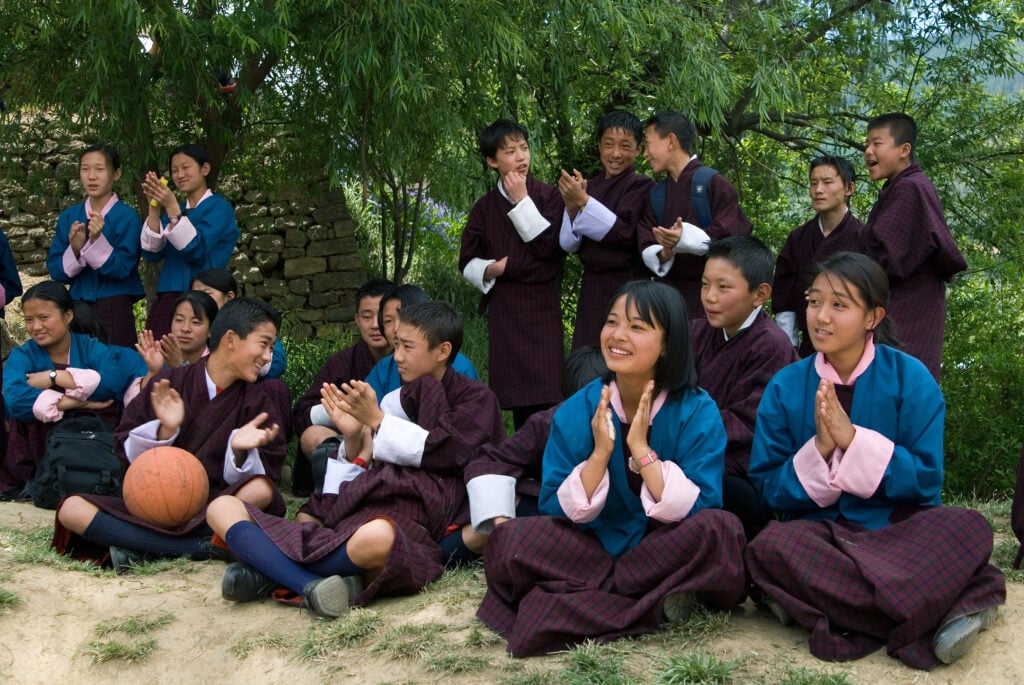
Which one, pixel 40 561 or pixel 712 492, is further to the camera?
pixel 40 561

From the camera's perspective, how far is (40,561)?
4664 mm

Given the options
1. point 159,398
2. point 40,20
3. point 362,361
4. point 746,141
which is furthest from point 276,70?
point 746,141

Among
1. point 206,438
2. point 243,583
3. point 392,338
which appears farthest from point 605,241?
point 243,583

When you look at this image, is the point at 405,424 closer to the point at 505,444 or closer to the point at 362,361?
the point at 505,444

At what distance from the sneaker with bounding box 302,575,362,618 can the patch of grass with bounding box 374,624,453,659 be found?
0.27m

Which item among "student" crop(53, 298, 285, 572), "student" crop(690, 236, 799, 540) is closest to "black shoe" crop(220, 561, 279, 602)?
"student" crop(53, 298, 285, 572)

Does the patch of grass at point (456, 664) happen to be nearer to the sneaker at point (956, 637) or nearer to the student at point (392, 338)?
the sneaker at point (956, 637)

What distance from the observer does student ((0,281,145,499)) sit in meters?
5.80

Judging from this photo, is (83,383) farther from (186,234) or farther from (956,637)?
(956,637)

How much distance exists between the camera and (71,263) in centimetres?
639

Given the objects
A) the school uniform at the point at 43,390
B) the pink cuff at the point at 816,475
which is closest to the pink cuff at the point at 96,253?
the school uniform at the point at 43,390

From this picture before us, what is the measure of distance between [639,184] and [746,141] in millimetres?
3997

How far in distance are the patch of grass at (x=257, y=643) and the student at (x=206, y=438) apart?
2.41 feet

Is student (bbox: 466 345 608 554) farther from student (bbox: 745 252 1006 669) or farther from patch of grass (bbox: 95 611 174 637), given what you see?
patch of grass (bbox: 95 611 174 637)
